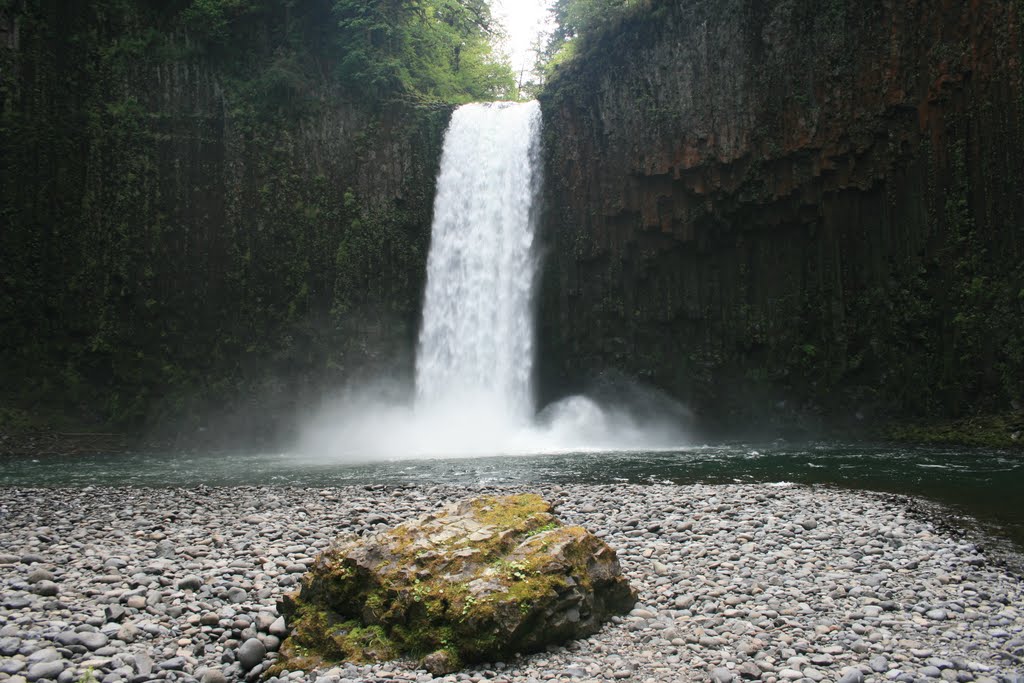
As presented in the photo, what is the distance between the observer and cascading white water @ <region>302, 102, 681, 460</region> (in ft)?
72.5

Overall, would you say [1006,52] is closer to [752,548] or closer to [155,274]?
[752,548]

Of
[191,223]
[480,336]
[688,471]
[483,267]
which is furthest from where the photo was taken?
[191,223]

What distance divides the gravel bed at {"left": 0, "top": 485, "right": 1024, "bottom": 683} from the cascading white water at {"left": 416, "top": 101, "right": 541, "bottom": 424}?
42.5 ft

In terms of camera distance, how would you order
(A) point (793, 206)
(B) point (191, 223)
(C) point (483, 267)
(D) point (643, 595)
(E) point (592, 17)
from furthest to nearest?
(B) point (191, 223) → (E) point (592, 17) → (C) point (483, 267) → (A) point (793, 206) → (D) point (643, 595)

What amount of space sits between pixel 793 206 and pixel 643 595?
17.0 m

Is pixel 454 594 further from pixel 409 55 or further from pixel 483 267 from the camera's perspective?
pixel 409 55

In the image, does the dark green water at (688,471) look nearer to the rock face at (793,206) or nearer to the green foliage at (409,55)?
the rock face at (793,206)

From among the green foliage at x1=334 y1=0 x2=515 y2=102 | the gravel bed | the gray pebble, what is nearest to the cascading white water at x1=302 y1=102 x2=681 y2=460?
the green foliage at x1=334 y1=0 x2=515 y2=102

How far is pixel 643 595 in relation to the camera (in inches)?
238

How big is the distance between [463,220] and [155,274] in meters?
10.2

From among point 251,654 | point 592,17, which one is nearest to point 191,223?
point 592,17

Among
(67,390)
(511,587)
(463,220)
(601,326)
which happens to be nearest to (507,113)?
(463,220)

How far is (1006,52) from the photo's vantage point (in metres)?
16.7

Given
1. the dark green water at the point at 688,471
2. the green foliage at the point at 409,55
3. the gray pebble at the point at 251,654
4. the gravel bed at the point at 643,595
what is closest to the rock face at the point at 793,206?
the dark green water at the point at 688,471
